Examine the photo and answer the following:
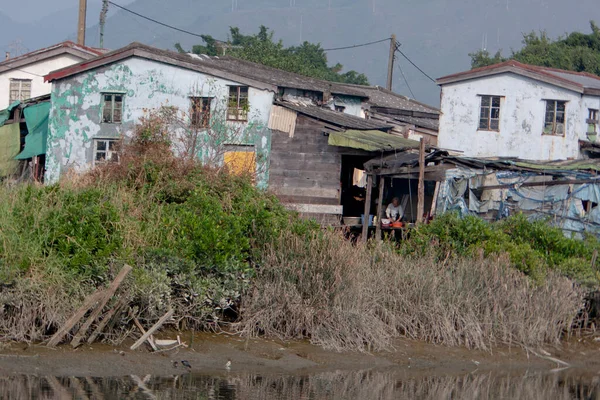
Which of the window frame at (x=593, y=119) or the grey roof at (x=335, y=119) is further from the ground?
the window frame at (x=593, y=119)

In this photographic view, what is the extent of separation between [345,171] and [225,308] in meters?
12.4

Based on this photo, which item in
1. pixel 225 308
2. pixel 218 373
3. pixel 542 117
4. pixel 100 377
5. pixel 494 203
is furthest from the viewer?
pixel 542 117

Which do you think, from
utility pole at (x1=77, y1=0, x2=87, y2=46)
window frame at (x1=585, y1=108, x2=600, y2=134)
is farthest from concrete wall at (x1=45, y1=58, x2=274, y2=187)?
window frame at (x1=585, y1=108, x2=600, y2=134)

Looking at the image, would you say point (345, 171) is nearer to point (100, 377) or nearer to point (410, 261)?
point (410, 261)

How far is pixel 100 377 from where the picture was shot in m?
11.6

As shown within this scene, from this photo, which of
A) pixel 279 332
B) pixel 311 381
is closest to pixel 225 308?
pixel 279 332

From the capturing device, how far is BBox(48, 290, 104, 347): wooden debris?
11.9 meters

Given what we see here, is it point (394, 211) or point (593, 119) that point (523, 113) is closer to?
point (593, 119)

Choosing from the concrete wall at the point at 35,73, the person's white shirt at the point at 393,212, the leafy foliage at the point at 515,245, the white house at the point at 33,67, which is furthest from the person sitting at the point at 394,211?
the concrete wall at the point at 35,73

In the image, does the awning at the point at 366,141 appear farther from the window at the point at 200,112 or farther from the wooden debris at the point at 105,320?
the wooden debris at the point at 105,320

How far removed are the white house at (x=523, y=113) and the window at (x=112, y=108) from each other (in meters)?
11.9

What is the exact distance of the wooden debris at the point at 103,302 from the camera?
11977 millimetres

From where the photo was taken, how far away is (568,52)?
47.5 m

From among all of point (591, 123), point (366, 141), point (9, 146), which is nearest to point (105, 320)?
point (366, 141)
